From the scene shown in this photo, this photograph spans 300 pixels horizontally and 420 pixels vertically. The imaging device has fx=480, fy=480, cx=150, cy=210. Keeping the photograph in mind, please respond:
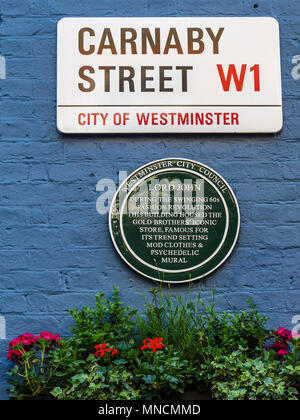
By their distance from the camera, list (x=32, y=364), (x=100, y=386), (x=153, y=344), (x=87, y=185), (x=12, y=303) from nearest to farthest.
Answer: (x=100, y=386), (x=153, y=344), (x=32, y=364), (x=12, y=303), (x=87, y=185)

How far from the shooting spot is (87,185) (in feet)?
10.2

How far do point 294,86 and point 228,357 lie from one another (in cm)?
184

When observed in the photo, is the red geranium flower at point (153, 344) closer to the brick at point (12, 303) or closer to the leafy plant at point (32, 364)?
the leafy plant at point (32, 364)

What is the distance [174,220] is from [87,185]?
0.61 meters

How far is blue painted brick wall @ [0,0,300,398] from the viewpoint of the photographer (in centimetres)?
302

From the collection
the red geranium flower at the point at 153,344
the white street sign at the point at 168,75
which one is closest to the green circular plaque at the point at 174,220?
the white street sign at the point at 168,75

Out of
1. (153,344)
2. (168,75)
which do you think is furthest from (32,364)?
(168,75)

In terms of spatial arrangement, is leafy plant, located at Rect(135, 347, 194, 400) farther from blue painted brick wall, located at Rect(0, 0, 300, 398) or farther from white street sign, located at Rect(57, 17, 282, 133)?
white street sign, located at Rect(57, 17, 282, 133)

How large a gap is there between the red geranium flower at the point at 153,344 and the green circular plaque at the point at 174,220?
18.9 inches

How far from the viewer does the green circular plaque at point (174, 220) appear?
3.01m

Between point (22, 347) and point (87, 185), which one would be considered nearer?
point (22, 347)

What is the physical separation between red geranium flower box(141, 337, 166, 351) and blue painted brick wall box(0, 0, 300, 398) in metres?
0.45

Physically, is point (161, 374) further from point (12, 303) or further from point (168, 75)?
point (168, 75)
